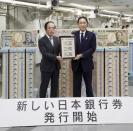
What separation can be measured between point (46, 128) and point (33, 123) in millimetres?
160

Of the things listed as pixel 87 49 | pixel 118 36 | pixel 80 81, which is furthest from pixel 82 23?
pixel 118 36

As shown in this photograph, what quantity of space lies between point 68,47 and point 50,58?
0.99ft

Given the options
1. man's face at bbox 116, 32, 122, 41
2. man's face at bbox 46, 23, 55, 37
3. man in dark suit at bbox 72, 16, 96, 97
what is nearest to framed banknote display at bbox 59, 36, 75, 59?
man in dark suit at bbox 72, 16, 96, 97

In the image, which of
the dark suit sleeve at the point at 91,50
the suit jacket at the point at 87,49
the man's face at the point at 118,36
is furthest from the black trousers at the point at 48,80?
→ the man's face at the point at 118,36

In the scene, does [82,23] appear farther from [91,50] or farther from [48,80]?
[48,80]

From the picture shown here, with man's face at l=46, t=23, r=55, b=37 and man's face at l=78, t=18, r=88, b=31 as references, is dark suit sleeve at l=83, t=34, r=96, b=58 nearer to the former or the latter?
man's face at l=78, t=18, r=88, b=31

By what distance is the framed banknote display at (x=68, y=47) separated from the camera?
4844 millimetres

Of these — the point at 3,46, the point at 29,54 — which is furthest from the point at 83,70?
the point at 3,46

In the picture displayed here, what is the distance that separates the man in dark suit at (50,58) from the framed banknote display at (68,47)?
0.07 meters

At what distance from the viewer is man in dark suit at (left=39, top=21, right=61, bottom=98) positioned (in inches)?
188

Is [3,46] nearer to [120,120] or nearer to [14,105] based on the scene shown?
[14,105]

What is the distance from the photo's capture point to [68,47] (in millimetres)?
4836

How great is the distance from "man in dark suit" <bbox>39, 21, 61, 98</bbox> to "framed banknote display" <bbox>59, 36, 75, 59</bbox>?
0.07m

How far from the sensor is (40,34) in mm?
5547
